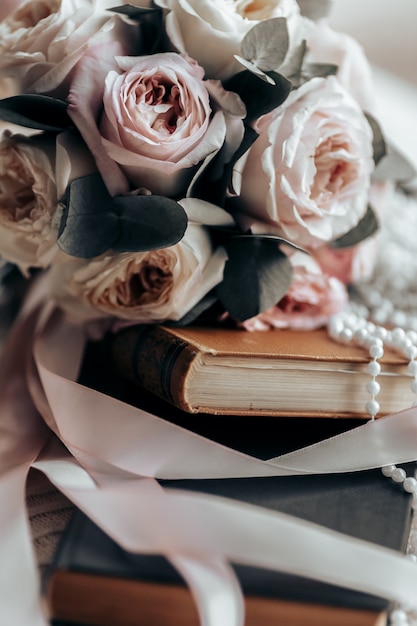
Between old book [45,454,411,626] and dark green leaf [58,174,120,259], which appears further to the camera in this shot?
dark green leaf [58,174,120,259]

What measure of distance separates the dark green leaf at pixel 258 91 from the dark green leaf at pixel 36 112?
0.14 m

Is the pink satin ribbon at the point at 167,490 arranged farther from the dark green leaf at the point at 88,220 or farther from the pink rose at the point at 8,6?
the pink rose at the point at 8,6

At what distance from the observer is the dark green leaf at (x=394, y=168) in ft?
2.39

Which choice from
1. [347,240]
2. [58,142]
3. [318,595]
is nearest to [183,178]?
[58,142]

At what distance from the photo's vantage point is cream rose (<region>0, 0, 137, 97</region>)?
52 cm

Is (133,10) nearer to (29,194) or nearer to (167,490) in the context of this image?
(29,194)

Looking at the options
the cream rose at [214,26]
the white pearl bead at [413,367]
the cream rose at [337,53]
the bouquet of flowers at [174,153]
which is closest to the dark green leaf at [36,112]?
the bouquet of flowers at [174,153]

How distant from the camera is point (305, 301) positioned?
65cm

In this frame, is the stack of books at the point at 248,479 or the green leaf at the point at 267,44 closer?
the stack of books at the point at 248,479

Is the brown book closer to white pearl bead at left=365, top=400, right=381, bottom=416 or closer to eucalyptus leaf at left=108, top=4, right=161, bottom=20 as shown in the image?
white pearl bead at left=365, top=400, right=381, bottom=416

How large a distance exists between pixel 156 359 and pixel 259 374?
0.08 meters

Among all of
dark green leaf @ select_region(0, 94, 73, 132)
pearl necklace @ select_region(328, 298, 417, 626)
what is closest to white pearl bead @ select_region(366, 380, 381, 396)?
pearl necklace @ select_region(328, 298, 417, 626)

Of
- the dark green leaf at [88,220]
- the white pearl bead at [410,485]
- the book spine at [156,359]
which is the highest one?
the dark green leaf at [88,220]

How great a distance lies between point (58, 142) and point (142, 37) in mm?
119
